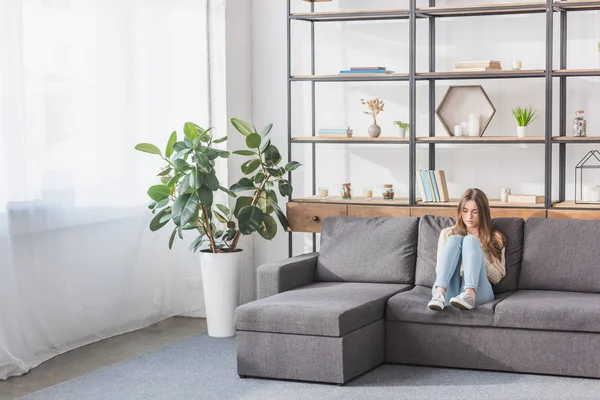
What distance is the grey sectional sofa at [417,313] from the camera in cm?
439

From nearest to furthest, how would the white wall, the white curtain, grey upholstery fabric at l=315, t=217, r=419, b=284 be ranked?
the white curtain, grey upholstery fabric at l=315, t=217, r=419, b=284, the white wall

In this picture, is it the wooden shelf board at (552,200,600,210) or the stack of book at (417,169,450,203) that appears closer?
the wooden shelf board at (552,200,600,210)

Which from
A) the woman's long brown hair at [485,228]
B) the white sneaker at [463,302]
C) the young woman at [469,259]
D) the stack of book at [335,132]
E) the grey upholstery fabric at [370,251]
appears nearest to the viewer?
the white sneaker at [463,302]

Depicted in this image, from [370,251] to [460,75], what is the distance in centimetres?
121

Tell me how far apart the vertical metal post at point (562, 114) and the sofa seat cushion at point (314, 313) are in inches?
59.0

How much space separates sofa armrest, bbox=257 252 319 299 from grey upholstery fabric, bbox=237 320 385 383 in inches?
21.4

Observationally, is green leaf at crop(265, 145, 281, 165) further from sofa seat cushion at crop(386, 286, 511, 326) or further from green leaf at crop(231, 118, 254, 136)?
sofa seat cushion at crop(386, 286, 511, 326)

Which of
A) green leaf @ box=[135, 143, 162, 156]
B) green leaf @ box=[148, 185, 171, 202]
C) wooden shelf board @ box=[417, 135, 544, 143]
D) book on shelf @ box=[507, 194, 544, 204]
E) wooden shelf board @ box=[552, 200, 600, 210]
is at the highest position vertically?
wooden shelf board @ box=[417, 135, 544, 143]

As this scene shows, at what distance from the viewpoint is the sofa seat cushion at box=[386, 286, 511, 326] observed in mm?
4551

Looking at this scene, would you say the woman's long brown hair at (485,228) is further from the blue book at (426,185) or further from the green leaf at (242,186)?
the green leaf at (242,186)

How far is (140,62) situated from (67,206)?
3.59 feet

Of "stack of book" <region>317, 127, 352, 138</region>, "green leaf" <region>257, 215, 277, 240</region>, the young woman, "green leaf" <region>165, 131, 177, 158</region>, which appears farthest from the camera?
"stack of book" <region>317, 127, 352, 138</region>

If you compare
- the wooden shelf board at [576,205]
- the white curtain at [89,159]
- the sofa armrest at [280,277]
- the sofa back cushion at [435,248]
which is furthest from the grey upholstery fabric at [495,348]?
the white curtain at [89,159]

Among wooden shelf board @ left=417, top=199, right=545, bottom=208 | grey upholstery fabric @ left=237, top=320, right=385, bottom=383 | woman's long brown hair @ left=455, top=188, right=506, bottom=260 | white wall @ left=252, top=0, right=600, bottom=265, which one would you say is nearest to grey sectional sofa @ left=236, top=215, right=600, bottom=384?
grey upholstery fabric @ left=237, top=320, right=385, bottom=383
